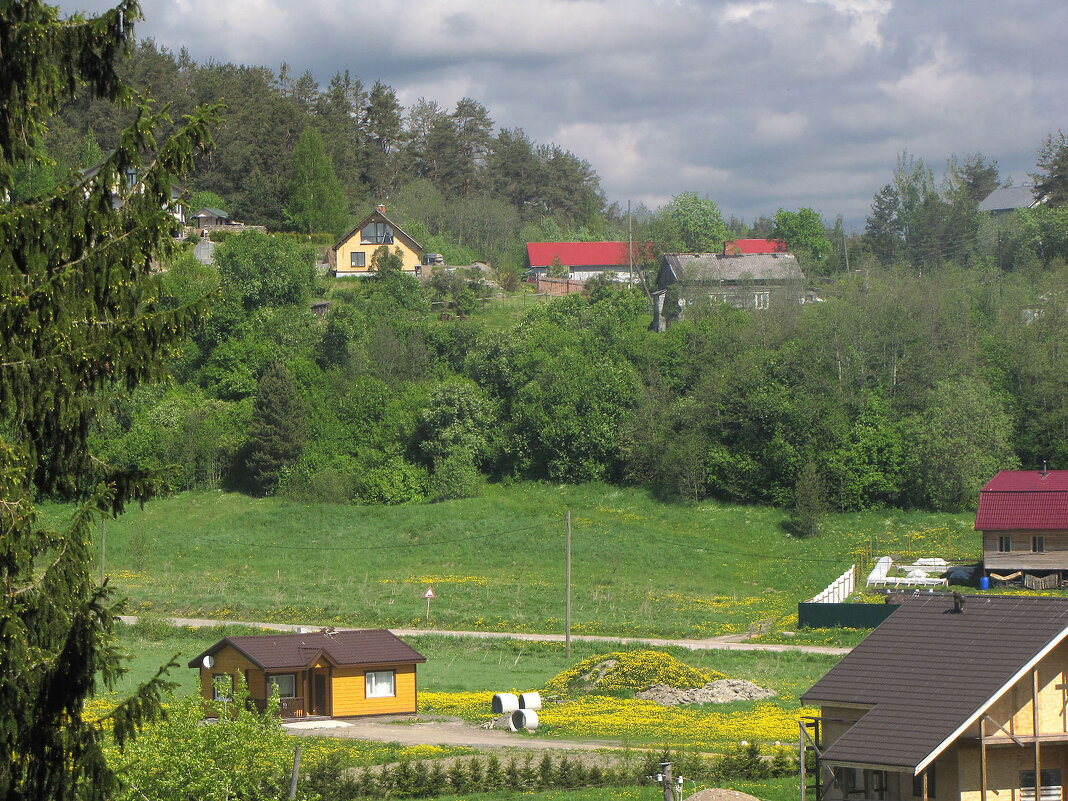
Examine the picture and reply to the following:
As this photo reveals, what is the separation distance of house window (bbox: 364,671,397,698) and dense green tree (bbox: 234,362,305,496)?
139 feet

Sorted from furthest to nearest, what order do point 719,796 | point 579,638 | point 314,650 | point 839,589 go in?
point 839,589 < point 579,638 < point 314,650 < point 719,796

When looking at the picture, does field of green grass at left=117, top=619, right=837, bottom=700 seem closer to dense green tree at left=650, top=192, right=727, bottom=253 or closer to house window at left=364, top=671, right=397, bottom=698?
house window at left=364, top=671, right=397, bottom=698

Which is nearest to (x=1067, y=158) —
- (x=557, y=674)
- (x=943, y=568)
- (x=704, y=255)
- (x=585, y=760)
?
(x=704, y=255)

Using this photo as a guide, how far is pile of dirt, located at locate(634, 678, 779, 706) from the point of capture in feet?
131

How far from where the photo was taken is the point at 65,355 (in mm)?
10867

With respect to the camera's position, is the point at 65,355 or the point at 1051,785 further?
the point at 1051,785

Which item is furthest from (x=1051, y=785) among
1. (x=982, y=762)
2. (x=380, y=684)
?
(x=380, y=684)

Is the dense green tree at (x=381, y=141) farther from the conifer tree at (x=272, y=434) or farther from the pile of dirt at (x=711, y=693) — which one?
the pile of dirt at (x=711, y=693)

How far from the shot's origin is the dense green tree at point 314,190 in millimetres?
110750

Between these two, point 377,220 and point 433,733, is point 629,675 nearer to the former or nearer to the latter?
point 433,733

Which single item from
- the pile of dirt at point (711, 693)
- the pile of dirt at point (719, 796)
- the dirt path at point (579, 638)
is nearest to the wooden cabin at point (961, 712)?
the pile of dirt at point (719, 796)

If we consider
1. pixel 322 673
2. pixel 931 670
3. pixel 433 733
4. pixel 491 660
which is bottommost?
pixel 491 660

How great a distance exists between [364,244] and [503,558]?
44.8 m

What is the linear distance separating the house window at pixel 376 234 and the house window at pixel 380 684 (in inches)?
2687
